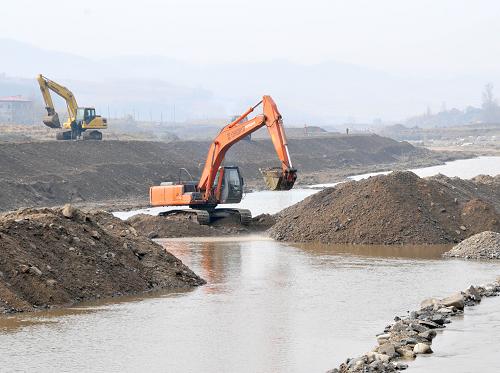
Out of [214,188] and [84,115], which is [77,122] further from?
[214,188]

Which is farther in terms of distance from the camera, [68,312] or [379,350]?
[68,312]

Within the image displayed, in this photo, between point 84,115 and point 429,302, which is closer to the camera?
point 429,302

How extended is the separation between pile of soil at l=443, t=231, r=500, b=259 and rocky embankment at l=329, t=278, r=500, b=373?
763cm

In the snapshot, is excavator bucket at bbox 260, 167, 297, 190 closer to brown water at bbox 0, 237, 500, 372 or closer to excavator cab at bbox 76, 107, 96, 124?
brown water at bbox 0, 237, 500, 372

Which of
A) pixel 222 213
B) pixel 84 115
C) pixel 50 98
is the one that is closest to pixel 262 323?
pixel 222 213

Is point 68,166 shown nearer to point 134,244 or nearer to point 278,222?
point 278,222

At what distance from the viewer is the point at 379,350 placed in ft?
66.2

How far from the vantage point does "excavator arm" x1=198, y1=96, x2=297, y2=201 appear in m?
38.8

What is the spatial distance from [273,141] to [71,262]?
Answer: 50.2 ft

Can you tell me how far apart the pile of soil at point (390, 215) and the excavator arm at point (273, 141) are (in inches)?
134

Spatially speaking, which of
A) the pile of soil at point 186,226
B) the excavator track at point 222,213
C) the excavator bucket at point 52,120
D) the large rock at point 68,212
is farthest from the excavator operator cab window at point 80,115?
the large rock at point 68,212

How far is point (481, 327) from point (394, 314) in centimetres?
261

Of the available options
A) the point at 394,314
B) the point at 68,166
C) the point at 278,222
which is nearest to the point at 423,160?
the point at 68,166

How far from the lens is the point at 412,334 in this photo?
21.9 meters
